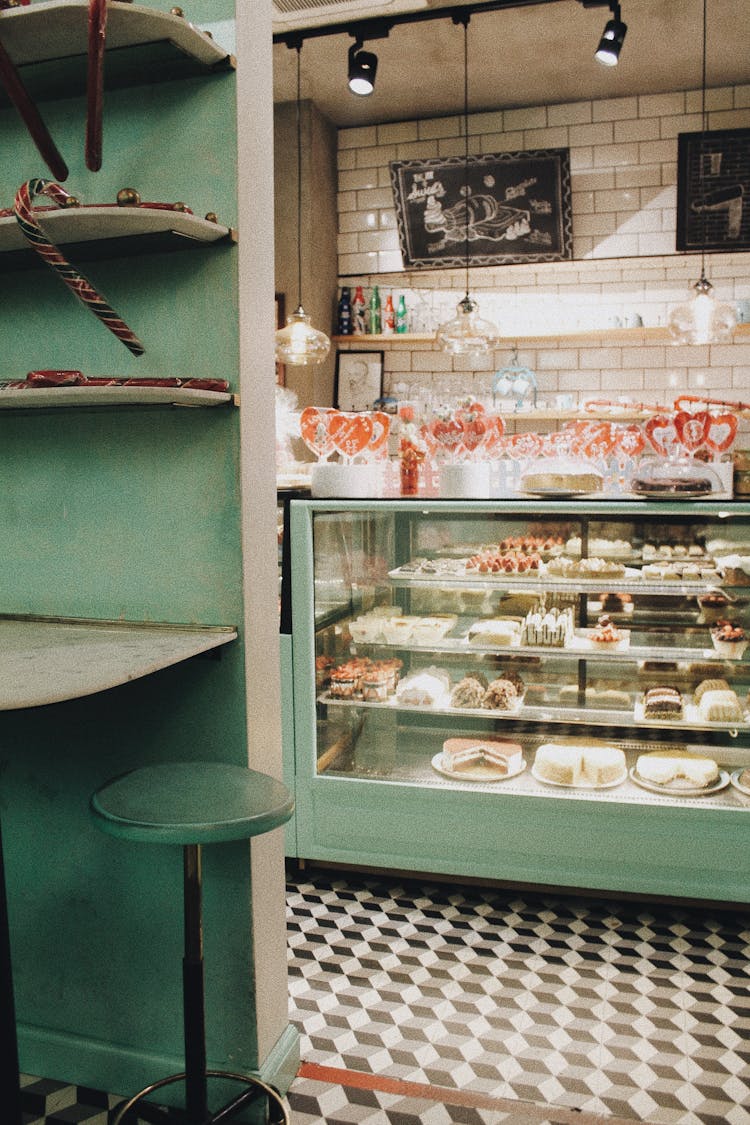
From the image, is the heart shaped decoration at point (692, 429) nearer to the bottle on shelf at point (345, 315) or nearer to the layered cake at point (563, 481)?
the layered cake at point (563, 481)

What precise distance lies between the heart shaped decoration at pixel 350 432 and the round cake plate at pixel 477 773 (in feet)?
4.04

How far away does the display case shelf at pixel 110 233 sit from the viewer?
178cm

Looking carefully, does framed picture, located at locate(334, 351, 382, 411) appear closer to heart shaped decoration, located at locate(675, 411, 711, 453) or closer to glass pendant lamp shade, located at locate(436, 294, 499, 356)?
glass pendant lamp shade, located at locate(436, 294, 499, 356)

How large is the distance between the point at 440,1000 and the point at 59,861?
3.81 feet

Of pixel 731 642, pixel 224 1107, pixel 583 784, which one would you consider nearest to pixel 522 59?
pixel 731 642

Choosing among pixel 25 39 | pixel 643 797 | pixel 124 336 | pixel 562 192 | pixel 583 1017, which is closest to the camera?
pixel 25 39

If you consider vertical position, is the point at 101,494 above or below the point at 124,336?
below

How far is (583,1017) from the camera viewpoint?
2498mm

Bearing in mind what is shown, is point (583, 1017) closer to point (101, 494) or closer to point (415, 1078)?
point (415, 1078)

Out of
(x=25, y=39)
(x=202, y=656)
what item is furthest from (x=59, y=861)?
(x=25, y=39)

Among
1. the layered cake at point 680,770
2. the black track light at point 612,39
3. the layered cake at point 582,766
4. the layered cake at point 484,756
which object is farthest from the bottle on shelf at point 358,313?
the layered cake at point 680,770

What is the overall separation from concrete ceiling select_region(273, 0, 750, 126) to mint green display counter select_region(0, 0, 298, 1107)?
9.82 feet

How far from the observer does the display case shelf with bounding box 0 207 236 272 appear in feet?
5.83

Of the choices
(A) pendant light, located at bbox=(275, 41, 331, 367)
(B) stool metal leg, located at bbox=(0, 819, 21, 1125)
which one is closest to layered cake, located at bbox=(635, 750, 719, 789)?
(B) stool metal leg, located at bbox=(0, 819, 21, 1125)
